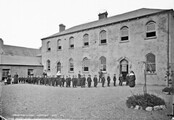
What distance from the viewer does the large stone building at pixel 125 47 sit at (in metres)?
14.4

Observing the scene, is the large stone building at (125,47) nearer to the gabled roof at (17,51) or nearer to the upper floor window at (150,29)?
the upper floor window at (150,29)

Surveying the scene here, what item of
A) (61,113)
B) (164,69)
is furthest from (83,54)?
(61,113)

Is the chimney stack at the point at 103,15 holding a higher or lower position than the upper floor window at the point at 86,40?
higher

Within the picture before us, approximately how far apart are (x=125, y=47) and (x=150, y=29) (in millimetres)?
3329

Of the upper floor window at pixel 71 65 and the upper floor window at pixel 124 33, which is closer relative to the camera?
the upper floor window at pixel 124 33

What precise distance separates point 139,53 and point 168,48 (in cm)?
288

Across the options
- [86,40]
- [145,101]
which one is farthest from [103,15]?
[145,101]

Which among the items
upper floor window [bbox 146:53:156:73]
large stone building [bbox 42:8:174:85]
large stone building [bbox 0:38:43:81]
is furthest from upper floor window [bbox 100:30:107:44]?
large stone building [bbox 0:38:43:81]

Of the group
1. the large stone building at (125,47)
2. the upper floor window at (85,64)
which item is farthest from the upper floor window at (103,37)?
the upper floor window at (85,64)

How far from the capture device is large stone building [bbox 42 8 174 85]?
14445 mm

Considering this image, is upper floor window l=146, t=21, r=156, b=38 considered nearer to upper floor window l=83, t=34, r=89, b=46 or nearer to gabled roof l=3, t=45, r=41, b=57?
upper floor window l=83, t=34, r=89, b=46

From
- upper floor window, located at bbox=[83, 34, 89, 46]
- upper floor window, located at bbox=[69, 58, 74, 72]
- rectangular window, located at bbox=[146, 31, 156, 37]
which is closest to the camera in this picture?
rectangular window, located at bbox=[146, 31, 156, 37]

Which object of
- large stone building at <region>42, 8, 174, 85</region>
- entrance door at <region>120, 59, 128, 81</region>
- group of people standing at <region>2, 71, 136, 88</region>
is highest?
large stone building at <region>42, 8, 174, 85</region>

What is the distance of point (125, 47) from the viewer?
17.1 m
